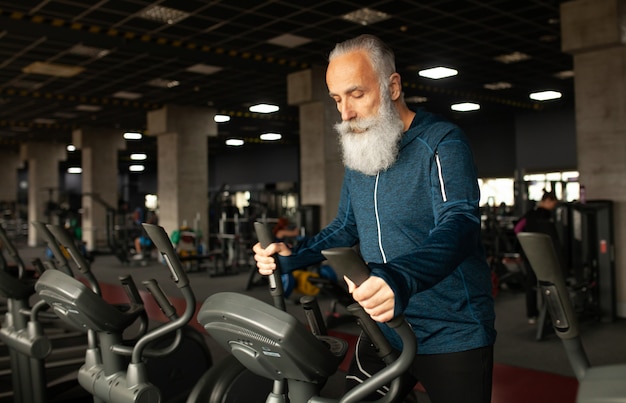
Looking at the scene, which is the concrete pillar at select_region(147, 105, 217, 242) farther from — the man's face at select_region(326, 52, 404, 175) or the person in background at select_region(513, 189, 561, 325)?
the man's face at select_region(326, 52, 404, 175)

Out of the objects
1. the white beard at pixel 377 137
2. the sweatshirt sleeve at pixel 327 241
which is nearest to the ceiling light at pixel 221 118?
the sweatshirt sleeve at pixel 327 241

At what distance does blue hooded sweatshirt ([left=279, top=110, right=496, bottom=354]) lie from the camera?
137 centimetres

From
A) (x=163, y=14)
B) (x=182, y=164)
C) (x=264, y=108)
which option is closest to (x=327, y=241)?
(x=163, y=14)

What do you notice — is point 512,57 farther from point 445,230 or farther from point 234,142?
point 234,142

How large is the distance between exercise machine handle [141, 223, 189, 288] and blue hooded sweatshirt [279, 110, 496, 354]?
74cm

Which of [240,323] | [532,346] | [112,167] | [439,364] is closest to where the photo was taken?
[240,323]

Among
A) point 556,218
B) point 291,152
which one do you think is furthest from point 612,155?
point 291,152

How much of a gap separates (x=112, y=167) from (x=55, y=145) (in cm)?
473

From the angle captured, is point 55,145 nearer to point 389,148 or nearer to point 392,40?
point 392,40

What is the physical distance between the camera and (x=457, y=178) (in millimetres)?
1383

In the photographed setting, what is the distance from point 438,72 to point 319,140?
2.48 m

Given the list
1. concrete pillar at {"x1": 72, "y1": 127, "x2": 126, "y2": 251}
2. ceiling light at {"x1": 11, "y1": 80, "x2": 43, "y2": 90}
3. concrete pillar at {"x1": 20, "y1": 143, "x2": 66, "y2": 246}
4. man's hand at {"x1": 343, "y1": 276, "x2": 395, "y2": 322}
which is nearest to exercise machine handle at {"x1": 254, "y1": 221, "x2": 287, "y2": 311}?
man's hand at {"x1": 343, "y1": 276, "x2": 395, "y2": 322}

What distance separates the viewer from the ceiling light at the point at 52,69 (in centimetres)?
1065

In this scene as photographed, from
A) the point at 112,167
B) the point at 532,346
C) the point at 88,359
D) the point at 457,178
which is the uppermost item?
the point at 112,167
